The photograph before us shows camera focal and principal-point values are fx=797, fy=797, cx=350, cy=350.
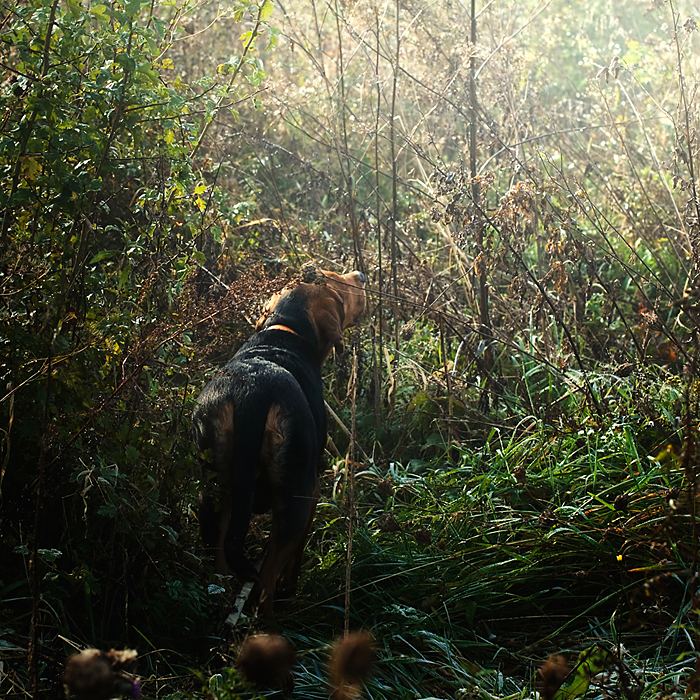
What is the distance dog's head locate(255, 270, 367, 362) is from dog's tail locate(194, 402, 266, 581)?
2.48 ft

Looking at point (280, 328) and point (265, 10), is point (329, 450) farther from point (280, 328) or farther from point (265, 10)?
point (265, 10)

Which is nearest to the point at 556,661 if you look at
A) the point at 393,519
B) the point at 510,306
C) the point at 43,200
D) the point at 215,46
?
the point at 393,519

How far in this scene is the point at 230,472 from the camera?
2916 mm

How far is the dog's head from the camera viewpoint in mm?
3622

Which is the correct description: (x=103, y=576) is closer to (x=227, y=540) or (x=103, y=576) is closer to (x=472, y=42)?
(x=227, y=540)

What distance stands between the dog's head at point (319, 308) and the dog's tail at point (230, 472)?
76 cm

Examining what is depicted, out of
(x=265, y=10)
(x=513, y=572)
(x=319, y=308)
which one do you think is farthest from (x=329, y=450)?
(x=265, y=10)

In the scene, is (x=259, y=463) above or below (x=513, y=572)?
above

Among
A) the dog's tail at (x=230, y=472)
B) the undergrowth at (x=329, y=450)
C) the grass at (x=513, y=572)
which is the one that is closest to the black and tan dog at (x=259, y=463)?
the dog's tail at (x=230, y=472)

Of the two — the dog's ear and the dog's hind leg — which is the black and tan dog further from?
the dog's ear

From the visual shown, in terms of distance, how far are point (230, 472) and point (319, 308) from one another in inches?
41.7

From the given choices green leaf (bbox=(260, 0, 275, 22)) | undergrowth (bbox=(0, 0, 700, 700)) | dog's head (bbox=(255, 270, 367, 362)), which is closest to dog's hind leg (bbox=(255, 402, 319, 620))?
undergrowth (bbox=(0, 0, 700, 700))

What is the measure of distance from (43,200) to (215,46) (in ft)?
17.3

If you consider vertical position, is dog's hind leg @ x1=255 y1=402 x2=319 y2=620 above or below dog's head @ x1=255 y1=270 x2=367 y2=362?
below
